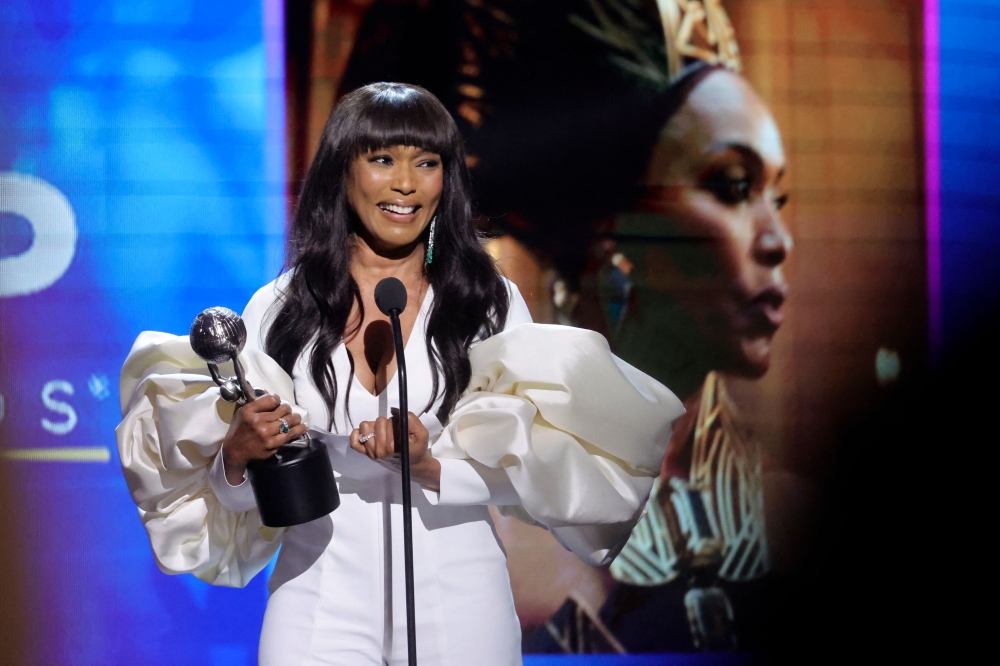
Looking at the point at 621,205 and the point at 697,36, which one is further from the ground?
the point at 697,36

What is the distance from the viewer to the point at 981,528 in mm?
3059

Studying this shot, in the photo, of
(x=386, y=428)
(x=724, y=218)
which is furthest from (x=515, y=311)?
(x=724, y=218)

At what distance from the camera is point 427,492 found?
1540 mm

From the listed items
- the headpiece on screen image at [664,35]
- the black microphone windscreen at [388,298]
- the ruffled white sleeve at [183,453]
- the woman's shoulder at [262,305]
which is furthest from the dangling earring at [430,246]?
the headpiece on screen image at [664,35]

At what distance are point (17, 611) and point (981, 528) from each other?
10.1ft

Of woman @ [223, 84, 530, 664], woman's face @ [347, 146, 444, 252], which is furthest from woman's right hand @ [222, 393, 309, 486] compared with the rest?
woman's face @ [347, 146, 444, 252]

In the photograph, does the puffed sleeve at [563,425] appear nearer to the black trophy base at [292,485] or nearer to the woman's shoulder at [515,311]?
the woman's shoulder at [515,311]

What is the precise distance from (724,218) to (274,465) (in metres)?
2.03

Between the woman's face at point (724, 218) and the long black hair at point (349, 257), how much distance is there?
1.26 m

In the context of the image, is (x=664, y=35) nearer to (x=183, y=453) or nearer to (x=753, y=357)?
(x=753, y=357)

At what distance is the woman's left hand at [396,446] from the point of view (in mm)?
1348

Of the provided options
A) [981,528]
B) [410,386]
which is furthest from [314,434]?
[981,528]

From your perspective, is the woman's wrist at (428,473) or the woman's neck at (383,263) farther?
the woman's neck at (383,263)

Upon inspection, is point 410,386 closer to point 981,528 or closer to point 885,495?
point 885,495
